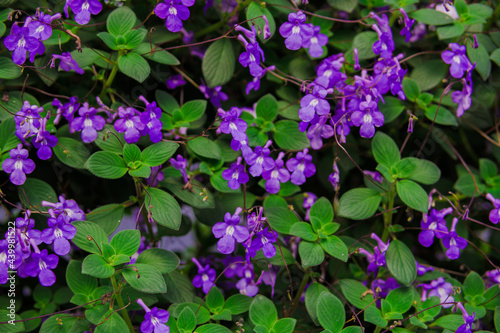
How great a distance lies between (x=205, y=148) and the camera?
130cm

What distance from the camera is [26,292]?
62.6 inches

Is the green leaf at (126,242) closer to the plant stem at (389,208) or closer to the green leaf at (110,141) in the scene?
the green leaf at (110,141)

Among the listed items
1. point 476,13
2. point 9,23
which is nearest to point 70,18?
point 9,23

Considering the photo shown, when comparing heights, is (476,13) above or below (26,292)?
above

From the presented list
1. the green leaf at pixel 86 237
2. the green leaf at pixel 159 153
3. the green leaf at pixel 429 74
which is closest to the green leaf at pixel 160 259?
the green leaf at pixel 86 237

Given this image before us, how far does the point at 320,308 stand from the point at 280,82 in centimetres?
70

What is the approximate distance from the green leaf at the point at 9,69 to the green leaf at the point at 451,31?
1.19m

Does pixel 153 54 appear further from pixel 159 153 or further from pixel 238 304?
pixel 238 304

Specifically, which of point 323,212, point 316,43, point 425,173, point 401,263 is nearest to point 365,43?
point 316,43

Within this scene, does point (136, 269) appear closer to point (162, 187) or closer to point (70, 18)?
point (162, 187)

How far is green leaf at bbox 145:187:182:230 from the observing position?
120cm

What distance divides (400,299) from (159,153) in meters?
0.71

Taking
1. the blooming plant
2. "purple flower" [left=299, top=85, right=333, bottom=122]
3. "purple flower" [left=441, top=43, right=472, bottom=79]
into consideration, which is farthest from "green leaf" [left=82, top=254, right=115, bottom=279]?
"purple flower" [left=441, top=43, right=472, bottom=79]

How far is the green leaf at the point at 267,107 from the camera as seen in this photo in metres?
1.40
